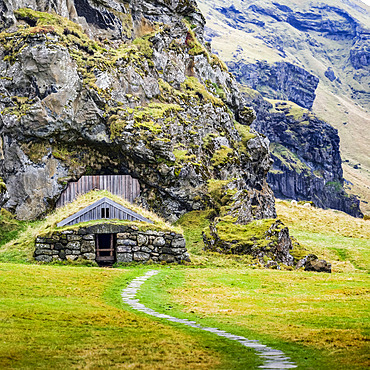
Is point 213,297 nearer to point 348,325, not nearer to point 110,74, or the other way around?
point 348,325

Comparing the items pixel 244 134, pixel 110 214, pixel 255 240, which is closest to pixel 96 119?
pixel 110 214

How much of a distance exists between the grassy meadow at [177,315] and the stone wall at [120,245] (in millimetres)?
1319

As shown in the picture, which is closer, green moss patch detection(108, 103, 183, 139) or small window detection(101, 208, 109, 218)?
small window detection(101, 208, 109, 218)

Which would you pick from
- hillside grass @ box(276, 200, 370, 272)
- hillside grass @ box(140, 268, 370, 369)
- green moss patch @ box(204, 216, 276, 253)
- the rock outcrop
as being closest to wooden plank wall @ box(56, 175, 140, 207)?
green moss patch @ box(204, 216, 276, 253)

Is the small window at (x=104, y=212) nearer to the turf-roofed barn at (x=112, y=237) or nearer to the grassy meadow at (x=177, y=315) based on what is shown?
the turf-roofed barn at (x=112, y=237)

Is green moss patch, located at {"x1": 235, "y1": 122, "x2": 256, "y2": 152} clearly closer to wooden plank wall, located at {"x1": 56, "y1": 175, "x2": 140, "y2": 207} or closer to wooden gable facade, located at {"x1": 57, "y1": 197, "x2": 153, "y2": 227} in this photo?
wooden plank wall, located at {"x1": 56, "y1": 175, "x2": 140, "y2": 207}

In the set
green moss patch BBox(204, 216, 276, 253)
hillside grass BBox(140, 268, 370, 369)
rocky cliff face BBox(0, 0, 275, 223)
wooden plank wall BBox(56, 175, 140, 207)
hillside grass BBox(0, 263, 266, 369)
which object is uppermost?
rocky cliff face BBox(0, 0, 275, 223)

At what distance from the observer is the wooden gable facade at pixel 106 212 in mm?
38719

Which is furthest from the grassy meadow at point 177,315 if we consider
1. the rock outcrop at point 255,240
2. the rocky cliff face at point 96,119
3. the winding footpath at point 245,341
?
the rocky cliff face at point 96,119

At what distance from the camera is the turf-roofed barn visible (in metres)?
36.4

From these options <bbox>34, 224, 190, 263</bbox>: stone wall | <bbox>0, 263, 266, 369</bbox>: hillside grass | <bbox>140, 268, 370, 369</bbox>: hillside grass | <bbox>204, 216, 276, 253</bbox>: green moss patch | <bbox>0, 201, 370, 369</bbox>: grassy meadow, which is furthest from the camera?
<bbox>204, 216, 276, 253</bbox>: green moss patch

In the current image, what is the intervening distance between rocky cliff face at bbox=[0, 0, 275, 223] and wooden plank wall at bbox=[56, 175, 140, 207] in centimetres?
95

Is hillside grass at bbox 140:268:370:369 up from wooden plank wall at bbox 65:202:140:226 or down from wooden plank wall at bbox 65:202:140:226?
down

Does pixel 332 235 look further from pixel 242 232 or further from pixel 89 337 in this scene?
pixel 89 337
